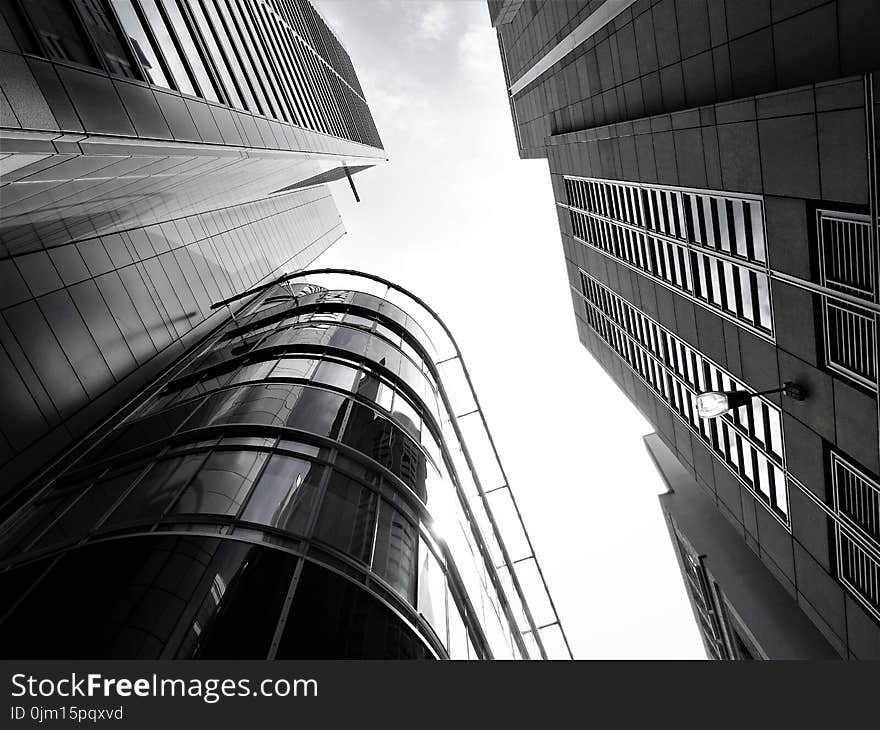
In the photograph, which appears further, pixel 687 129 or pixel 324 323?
pixel 324 323

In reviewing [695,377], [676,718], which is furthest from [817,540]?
[676,718]

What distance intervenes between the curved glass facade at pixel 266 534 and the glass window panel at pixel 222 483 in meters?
0.04

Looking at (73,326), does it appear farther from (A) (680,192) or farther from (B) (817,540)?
(B) (817,540)

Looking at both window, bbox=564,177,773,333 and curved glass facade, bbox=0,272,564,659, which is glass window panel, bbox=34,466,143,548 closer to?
curved glass facade, bbox=0,272,564,659

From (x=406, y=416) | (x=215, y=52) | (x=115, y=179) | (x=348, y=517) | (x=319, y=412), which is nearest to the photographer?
(x=348, y=517)

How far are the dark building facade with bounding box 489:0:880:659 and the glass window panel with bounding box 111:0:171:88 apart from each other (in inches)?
560

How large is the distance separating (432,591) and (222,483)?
4.58m

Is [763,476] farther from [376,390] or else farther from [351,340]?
[351,340]

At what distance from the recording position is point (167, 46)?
15953 mm

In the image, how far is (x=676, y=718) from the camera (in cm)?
669

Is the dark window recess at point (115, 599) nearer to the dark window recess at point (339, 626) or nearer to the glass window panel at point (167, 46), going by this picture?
the dark window recess at point (339, 626)

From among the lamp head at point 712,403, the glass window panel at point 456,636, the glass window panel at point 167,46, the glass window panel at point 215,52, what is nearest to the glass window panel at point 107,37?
the glass window panel at point 167,46

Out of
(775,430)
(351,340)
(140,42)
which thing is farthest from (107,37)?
(775,430)

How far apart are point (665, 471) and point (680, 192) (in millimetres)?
24787
